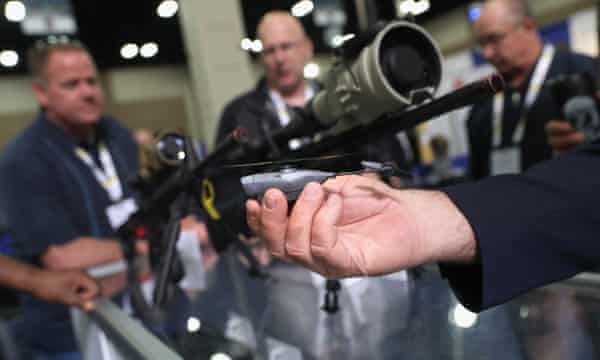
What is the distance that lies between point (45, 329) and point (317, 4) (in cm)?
121

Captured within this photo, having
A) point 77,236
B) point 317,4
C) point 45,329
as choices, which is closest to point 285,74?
point 317,4

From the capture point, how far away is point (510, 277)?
26 cm

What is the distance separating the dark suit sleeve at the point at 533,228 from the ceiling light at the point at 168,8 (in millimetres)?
261

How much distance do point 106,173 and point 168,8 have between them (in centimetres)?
115

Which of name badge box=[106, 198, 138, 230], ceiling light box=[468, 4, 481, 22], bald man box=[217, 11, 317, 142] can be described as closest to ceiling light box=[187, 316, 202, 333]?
bald man box=[217, 11, 317, 142]

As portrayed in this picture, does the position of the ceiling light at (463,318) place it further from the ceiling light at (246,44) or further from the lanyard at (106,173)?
the lanyard at (106,173)

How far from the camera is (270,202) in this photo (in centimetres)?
25

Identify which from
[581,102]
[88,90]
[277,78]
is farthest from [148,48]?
[88,90]

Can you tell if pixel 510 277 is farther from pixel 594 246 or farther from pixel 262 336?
pixel 262 336

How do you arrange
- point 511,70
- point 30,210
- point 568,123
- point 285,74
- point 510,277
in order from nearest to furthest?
point 510,277, point 285,74, point 568,123, point 30,210, point 511,70

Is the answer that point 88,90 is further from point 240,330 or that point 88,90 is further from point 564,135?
point 564,135

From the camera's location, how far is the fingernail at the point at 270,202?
25 cm

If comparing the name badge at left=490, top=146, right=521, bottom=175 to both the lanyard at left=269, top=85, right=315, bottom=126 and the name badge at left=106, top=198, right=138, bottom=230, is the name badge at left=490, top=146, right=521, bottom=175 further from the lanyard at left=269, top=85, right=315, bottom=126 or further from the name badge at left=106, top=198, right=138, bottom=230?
the name badge at left=106, top=198, right=138, bottom=230

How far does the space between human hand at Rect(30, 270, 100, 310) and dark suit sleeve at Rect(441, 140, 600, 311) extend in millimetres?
739
